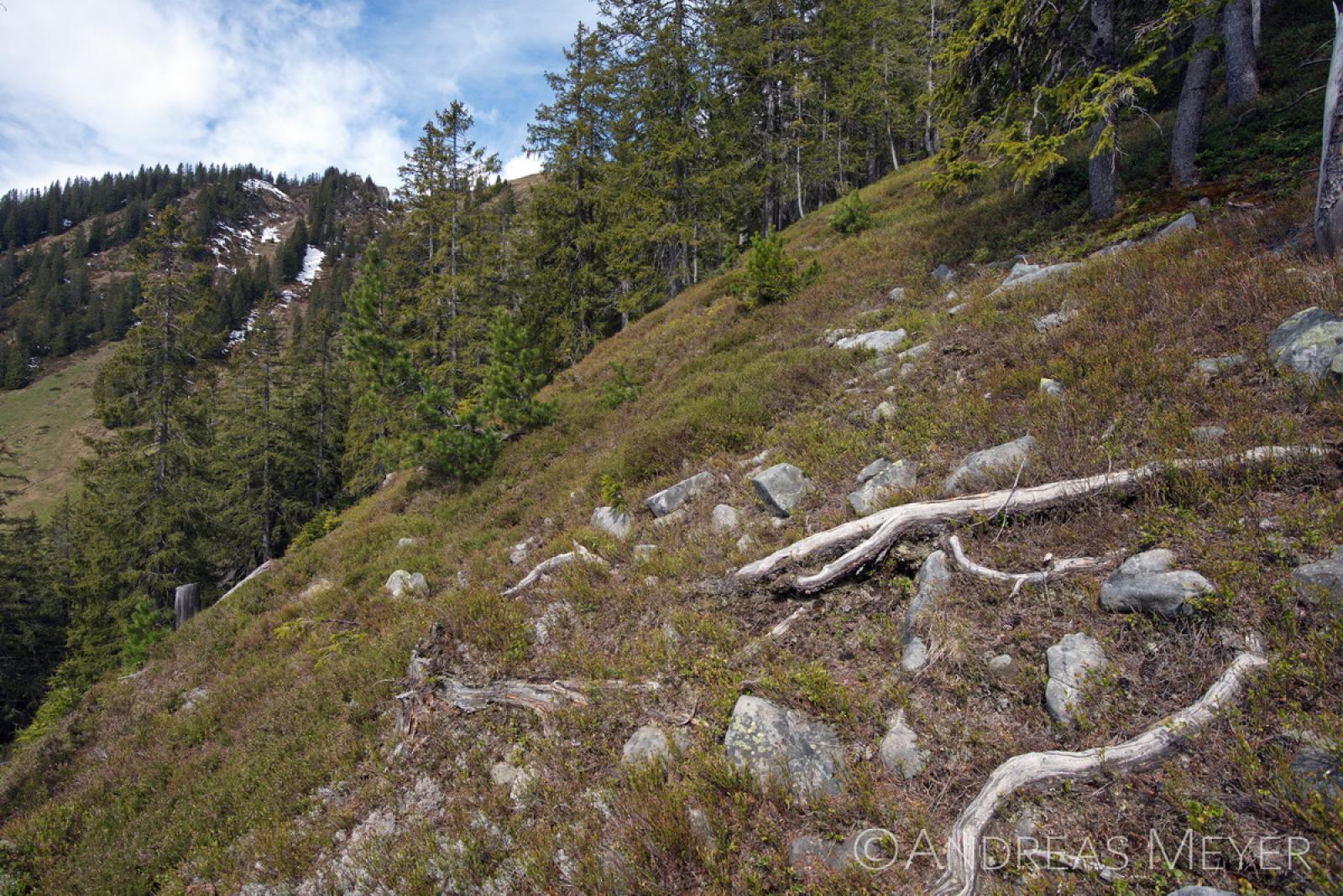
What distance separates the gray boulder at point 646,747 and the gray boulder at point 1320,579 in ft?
12.2

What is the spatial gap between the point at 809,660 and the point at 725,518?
8.37ft

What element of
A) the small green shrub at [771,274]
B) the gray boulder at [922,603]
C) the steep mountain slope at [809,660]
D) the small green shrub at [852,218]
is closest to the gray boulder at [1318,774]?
the steep mountain slope at [809,660]


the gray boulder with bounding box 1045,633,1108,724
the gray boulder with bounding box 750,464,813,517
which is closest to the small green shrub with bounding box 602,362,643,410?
the gray boulder with bounding box 750,464,813,517

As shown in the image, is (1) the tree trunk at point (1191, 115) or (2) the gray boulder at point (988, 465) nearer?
(2) the gray boulder at point (988, 465)

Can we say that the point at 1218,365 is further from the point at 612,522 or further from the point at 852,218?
the point at 852,218

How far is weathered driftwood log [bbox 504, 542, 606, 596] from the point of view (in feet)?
23.9

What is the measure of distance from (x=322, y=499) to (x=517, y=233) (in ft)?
79.6

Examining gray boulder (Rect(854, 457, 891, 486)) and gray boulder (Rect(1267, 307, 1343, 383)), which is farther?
gray boulder (Rect(854, 457, 891, 486))

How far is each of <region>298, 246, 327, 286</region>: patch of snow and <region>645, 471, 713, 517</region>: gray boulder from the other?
15206cm

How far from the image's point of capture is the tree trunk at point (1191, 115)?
9.69m

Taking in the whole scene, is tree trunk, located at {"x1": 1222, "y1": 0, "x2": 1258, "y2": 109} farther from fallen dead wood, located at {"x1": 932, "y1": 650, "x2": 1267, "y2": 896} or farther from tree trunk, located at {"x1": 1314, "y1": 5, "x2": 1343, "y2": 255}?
fallen dead wood, located at {"x1": 932, "y1": 650, "x2": 1267, "y2": 896}

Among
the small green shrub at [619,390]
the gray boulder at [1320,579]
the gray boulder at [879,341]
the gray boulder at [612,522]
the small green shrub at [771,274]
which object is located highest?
the small green shrub at [771,274]

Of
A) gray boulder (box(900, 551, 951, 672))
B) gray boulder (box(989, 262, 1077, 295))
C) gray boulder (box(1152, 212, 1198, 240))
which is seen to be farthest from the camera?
gray boulder (box(989, 262, 1077, 295))

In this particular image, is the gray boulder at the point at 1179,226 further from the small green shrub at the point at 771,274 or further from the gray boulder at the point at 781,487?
the small green shrub at the point at 771,274
